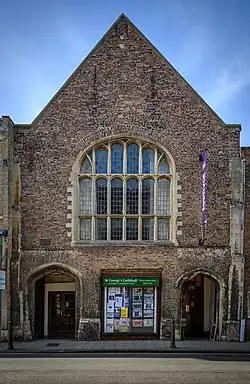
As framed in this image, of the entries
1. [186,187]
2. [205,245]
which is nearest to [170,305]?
[205,245]

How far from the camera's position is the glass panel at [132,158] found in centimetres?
2266

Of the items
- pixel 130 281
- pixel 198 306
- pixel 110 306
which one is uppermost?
pixel 130 281

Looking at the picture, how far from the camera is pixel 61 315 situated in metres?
23.9

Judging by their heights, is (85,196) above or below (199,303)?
above

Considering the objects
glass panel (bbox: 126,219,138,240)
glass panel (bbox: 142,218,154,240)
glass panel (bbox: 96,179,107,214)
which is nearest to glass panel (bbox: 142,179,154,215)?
glass panel (bbox: 142,218,154,240)

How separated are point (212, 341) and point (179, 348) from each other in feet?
8.88

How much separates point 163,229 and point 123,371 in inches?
366

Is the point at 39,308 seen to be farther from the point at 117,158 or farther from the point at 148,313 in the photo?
the point at 117,158

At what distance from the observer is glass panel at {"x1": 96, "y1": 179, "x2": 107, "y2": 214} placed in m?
22.7

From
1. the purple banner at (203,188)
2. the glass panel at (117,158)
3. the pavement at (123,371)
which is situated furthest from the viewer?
the glass panel at (117,158)

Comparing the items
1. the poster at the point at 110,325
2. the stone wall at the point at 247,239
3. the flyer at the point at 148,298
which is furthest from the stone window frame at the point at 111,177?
the poster at the point at 110,325

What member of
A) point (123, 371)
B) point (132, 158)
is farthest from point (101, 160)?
point (123, 371)

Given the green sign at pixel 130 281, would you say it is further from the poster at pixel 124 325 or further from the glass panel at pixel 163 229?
the glass panel at pixel 163 229

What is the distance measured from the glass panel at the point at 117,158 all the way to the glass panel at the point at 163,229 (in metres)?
2.89
